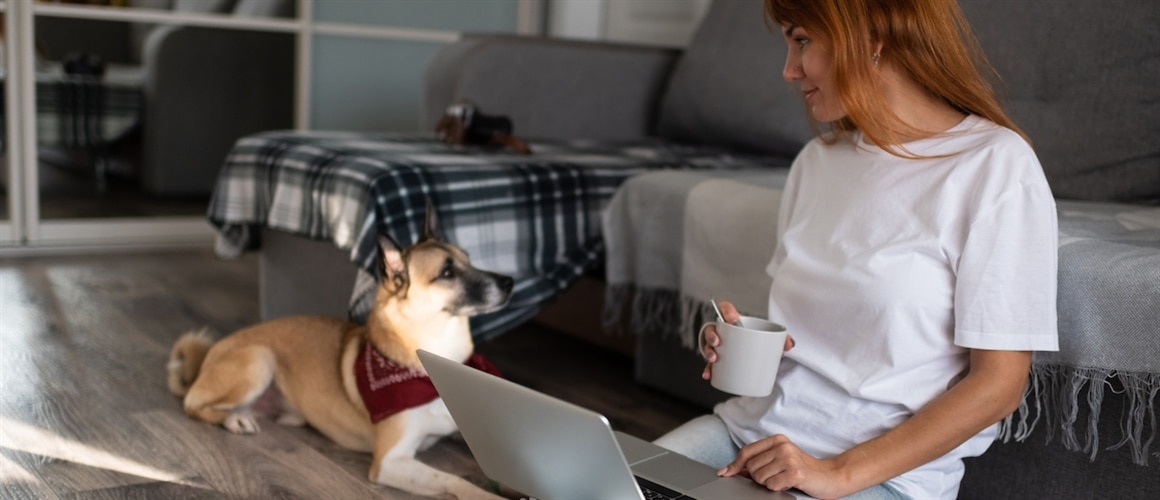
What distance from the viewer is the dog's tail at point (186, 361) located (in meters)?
2.02

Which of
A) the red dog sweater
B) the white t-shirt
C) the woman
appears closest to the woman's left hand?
the woman

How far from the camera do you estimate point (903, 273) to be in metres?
1.16

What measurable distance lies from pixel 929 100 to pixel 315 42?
9.44ft

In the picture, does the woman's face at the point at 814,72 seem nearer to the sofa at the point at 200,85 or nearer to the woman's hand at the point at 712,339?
the woman's hand at the point at 712,339

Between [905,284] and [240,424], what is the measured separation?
121cm

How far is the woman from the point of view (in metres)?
1.09

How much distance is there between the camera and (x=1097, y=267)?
1.28 meters

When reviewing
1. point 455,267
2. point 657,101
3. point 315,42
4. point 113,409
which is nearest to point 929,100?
point 455,267

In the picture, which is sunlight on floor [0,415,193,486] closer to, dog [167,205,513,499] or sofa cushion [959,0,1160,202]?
dog [167,205,513,499]

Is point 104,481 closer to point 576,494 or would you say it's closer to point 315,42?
point 576,494

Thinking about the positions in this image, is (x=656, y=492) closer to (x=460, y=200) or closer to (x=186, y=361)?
(x=460, y=200)

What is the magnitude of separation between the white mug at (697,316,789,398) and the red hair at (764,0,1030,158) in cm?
26

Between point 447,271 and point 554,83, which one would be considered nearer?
point 447,271

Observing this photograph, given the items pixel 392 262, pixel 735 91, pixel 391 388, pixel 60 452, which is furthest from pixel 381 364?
pixel 735 91
